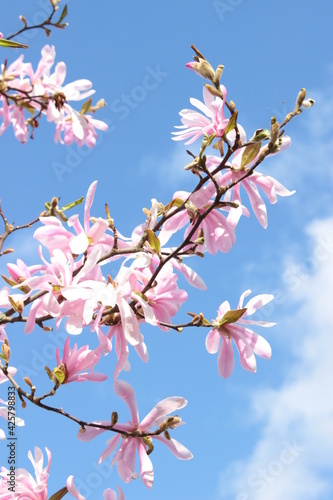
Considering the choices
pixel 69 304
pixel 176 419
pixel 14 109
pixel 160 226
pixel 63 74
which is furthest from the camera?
pixel 14 109

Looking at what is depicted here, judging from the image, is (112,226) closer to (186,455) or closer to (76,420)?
(76,420)

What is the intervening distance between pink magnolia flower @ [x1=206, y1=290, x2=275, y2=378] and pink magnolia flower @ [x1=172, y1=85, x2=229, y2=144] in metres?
0.43

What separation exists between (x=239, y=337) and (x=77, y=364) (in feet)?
1.32

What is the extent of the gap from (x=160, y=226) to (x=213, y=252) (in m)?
0.15

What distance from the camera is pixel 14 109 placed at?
3.17 metres

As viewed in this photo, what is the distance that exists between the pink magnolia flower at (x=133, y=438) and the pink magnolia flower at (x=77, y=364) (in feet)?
0.27

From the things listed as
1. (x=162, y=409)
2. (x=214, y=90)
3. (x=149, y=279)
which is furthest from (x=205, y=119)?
(x=162, y=409)

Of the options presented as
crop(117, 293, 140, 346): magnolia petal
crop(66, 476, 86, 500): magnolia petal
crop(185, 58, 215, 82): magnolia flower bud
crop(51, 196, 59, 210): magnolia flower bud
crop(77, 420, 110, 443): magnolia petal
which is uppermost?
crop(185, 58, 215, 82): magnolia flower bud

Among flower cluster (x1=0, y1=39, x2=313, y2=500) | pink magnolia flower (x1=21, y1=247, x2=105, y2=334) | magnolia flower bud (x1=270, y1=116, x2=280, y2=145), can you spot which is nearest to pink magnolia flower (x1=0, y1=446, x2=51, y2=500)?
flower cluster (x1=0, y1=39, x2=313, y2=500)

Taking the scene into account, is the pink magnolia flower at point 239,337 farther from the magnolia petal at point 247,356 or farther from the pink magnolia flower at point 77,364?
the pink magnolia flower at point 77,364

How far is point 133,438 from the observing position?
1396mm

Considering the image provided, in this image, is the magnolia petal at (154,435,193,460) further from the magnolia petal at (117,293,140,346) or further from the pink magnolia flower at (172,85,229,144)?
the pink magnolia flower at (172,85,229,144)

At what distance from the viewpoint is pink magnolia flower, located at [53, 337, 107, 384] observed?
54.0 inches

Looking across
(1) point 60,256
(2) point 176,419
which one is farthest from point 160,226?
(2) point 176,419
